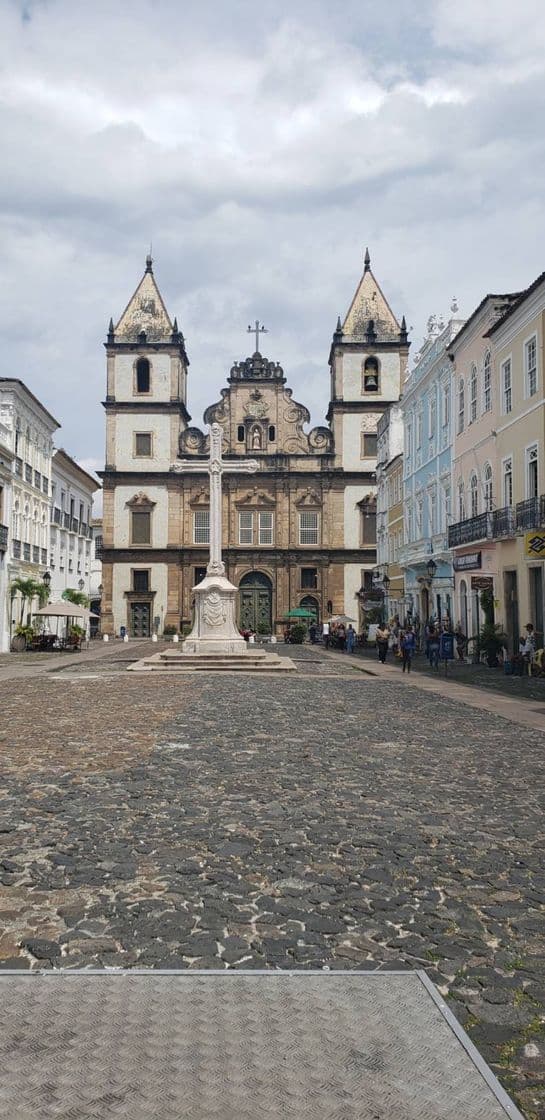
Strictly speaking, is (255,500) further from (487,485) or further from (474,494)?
(487,485)

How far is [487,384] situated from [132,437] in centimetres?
3502

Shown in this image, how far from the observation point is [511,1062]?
10.5ft

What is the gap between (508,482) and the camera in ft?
88.9

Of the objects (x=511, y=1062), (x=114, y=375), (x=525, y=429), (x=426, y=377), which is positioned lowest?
(x=511, y=1062)

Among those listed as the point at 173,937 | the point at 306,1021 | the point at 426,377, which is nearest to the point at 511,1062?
the point at 306,1021

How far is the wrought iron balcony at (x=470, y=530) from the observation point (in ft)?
89.0

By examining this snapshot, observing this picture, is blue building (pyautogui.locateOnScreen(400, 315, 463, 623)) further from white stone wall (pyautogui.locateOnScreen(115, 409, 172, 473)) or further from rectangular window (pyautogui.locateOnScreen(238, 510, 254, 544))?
white stone wall (pyautogui.locateOnScreen(115, 409, 172, 473))

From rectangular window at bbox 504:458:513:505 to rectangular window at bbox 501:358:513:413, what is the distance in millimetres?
1605

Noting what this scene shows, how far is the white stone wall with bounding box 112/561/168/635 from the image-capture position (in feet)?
194

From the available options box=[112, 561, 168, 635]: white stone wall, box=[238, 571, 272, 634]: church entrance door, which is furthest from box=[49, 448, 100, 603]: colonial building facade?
box=[238, 571, 272, 634]: church entrance door

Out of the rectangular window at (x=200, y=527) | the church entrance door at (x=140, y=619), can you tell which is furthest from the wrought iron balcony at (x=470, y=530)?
the church entrance door at (x=140, y=619)

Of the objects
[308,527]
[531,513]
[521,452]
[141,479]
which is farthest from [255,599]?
[531,513]

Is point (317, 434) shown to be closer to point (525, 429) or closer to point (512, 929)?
point (525, 429)

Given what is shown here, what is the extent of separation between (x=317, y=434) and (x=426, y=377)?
2454 cm
